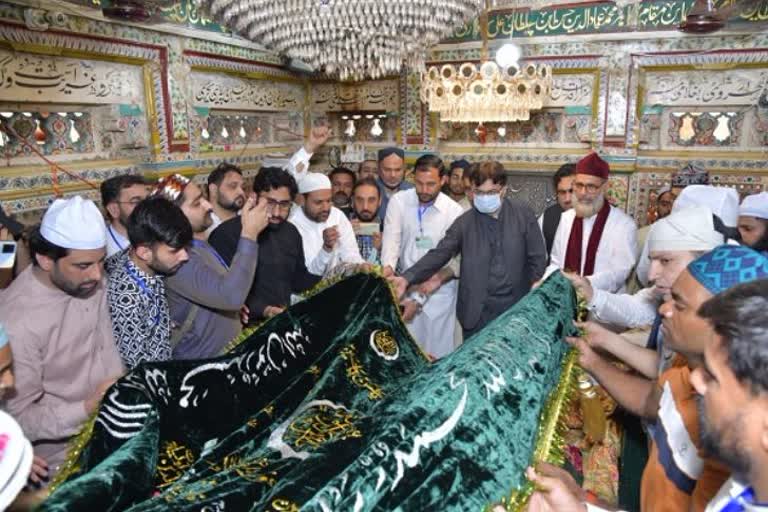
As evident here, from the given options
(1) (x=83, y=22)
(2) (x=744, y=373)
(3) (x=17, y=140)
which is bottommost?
(2) (x=744, y=373)

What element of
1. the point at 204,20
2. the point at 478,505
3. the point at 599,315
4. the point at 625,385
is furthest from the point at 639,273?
the point at 204,20

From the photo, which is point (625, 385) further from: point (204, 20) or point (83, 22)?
point (204, 20)

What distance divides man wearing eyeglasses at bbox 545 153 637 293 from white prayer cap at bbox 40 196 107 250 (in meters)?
2.48

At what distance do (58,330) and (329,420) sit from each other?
0.94 meters

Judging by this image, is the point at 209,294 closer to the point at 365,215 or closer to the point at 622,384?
the point at 622,384

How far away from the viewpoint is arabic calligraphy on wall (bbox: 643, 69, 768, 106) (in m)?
6.25

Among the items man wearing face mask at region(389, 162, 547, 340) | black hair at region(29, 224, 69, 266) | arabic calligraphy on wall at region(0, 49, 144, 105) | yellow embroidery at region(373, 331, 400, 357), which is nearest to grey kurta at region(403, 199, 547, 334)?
man wearing face mask at region(389, 162, 547, 340)

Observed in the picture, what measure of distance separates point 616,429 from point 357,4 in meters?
2.09

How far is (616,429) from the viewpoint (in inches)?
83.2

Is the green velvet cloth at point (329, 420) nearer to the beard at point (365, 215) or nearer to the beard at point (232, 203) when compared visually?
the beard at point (232, 203)

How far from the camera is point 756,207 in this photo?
2832 millimetres

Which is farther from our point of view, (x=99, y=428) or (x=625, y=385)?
(x=625, y=385)

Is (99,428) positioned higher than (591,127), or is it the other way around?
(591,127)

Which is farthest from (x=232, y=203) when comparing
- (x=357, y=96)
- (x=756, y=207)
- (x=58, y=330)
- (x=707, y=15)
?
(x=357, y=96)
